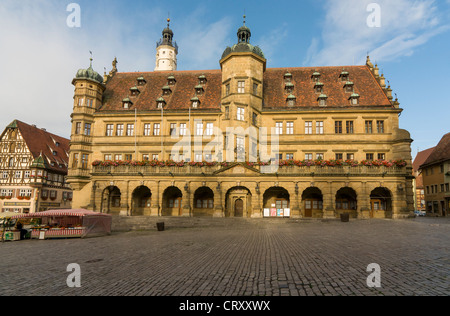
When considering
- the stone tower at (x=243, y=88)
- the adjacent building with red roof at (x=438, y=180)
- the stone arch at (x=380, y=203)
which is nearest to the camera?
the stone arch at (x=380, y=203)

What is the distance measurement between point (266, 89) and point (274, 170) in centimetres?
1527

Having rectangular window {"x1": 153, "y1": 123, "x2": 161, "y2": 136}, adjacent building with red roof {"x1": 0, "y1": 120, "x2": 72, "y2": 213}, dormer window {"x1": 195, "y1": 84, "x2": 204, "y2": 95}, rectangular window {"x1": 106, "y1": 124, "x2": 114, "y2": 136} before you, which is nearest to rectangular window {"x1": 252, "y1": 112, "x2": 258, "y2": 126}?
dormer window {"x1": 195, "y1": 84, "x2": 204, "y2": 95}

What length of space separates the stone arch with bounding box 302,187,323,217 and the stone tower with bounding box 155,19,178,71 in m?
68.8

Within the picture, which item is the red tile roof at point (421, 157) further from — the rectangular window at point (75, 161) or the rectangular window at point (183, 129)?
the rectangular window at point (75, 161)

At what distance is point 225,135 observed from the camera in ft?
117

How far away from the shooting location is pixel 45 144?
5691 cm

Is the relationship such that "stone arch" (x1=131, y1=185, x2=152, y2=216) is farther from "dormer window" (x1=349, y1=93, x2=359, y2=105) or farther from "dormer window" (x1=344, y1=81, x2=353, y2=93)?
"dormer window" (x1=344, y1=81, x2=353, y2=93)

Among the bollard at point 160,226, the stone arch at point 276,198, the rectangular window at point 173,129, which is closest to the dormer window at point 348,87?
the stone arch at point 276,198

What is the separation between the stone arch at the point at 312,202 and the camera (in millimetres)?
34125

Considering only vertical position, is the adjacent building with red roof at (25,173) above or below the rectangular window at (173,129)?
below

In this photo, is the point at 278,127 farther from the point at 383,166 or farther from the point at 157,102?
the point at 157,102

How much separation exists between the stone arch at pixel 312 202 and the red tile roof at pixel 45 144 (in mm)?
46322
